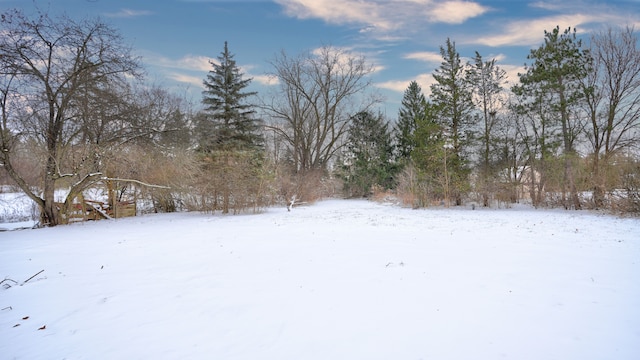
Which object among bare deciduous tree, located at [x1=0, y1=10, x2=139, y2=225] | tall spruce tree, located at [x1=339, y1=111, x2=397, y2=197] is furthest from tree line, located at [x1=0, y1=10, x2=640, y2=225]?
tall spruce tree, located at [x1=339, y1=111, x2=397, y2=197]

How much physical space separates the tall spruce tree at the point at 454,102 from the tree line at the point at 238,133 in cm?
7

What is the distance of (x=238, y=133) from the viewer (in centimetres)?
2238

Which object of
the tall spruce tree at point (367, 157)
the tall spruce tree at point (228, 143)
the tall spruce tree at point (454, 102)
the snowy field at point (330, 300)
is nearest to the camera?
the snowy field at point (330, 300)

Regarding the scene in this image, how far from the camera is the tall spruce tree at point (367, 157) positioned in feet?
87.2

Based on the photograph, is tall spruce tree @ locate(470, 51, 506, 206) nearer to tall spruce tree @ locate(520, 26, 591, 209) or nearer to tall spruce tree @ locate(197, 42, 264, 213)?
tall spruce tree @ locate(520, 26, 591, 209)

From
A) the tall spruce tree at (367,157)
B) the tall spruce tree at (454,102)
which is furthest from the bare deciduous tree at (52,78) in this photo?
the tall spruce tree at (367,157)

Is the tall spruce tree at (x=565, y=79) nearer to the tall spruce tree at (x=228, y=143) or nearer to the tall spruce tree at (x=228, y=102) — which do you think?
the tall spruce tree at (x=228, y=143)

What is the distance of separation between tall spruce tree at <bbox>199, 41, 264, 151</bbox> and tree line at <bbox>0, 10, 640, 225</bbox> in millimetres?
80

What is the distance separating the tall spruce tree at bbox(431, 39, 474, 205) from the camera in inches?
723

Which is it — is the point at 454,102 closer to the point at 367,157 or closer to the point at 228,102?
the point at 367,157

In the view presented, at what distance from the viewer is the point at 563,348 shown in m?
2.66

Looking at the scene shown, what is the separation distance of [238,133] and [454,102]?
1470 centimetres

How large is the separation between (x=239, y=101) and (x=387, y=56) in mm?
10997

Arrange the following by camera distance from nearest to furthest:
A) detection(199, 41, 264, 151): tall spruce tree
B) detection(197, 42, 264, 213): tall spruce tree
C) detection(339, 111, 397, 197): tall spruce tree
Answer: detection(197, 42, 264, 213): tall spruce tree < detection(199, 41, 264, 151): tall spruce tree < detection(339, 111, 397, 197): tall spruce tree
